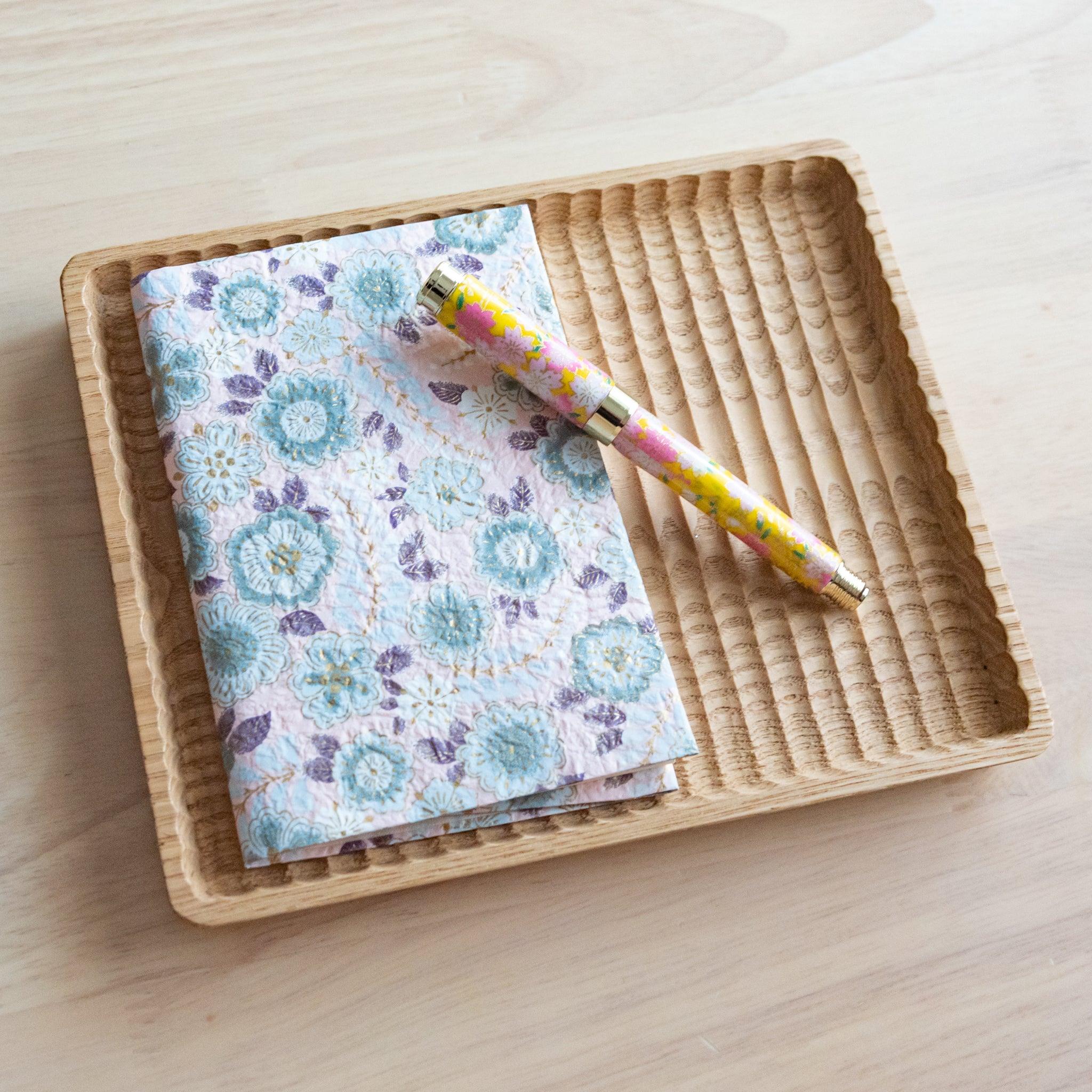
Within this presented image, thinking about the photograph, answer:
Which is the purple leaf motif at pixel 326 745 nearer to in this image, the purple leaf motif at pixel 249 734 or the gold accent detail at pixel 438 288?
the purple leaf motif at pixel 249 734

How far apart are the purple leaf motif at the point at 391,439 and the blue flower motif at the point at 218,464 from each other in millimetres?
50

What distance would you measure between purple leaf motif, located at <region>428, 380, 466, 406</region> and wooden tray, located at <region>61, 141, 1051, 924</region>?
0.24 ft

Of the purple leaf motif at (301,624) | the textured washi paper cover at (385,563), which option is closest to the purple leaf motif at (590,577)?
the textured washi paper cover at (385,563)

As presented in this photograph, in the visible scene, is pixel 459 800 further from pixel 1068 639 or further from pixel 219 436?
pixel 1068 639

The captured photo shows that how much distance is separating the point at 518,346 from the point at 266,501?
0.39 ft

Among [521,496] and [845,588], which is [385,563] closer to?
[521,496]

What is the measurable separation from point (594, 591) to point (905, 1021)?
23 cm

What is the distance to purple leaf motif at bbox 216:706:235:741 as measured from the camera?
0.40 meters

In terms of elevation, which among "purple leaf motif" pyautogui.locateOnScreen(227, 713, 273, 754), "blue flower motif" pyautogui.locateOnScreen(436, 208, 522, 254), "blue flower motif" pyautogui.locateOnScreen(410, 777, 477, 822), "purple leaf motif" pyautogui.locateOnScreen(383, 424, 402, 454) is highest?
"blue flower motif" pyautogui.locateOnScreen(436, 208, 522, 254)

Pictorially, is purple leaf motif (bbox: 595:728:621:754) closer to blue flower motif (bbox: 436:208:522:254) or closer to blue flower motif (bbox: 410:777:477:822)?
blue flower motif (bbox: 410:777:477:822)

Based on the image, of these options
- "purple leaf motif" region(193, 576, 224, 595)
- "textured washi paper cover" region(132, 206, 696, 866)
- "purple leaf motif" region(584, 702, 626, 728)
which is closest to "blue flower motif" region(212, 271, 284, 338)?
"textured washi paper cover" region(132, 206, 696, 866)

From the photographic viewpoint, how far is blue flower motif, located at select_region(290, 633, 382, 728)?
0.40m

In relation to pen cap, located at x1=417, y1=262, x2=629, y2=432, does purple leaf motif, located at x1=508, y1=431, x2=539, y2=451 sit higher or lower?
lower

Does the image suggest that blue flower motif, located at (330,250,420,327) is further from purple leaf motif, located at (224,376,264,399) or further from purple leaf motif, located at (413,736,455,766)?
purple leaf motif, located at (413,736,455,766)
